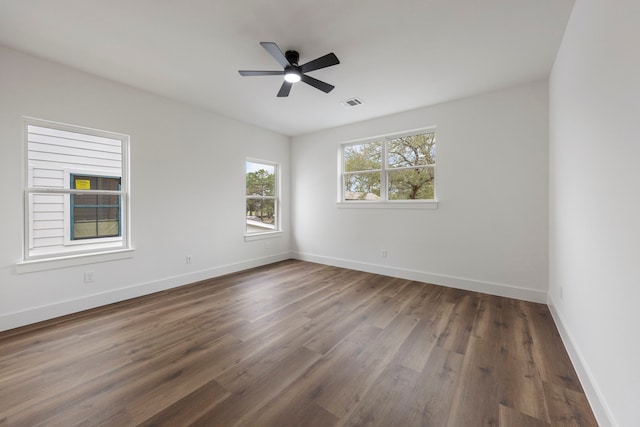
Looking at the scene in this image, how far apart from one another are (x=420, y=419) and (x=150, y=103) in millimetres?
4411

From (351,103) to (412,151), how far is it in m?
1.30

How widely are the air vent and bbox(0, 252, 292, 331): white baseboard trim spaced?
Result: 325cm

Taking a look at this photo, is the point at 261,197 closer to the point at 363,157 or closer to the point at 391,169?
the point at 363,157

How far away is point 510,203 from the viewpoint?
326 cm

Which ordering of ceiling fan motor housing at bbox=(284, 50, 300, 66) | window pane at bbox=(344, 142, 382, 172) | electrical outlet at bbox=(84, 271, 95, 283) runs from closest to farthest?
ceiling fan motor housing at bbox=(284, 50, 300, 66)
electrical outlet at bbox=(84, 271, 95, 283)
window pane at bbox=(344, 142, 382, 172)

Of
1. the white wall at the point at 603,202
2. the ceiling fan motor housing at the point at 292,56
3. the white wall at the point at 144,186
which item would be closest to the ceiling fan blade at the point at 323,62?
the ceiling fan motor housing at the point at 292,56

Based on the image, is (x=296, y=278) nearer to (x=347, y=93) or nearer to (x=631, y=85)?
(x=347, y=93)

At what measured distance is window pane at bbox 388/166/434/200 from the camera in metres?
3.98

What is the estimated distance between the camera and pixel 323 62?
2.27 m

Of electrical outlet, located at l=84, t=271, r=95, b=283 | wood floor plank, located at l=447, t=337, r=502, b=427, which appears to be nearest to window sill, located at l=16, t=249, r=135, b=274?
electrical outlet, located at l=84, t=271, r=95, b=283

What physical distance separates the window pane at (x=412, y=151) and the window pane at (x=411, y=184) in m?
0.13

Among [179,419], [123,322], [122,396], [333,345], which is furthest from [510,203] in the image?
[123,322]

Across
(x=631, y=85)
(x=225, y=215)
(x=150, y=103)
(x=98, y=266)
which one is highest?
(x=150, y=103)

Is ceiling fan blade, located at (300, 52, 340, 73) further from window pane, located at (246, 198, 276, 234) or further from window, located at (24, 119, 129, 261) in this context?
window pane, located at (246, 198, 276, 234)
